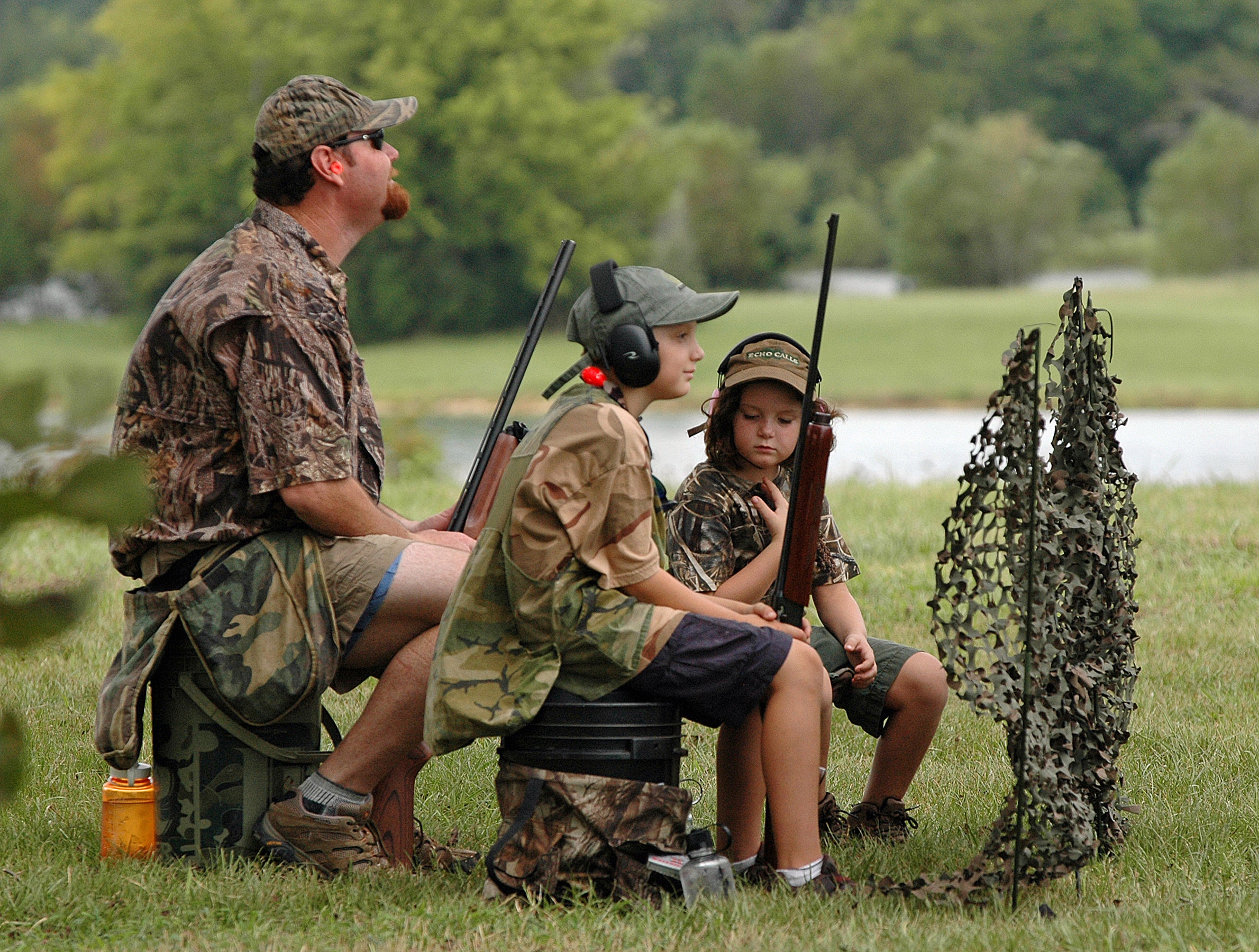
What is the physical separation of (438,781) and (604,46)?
195 ft

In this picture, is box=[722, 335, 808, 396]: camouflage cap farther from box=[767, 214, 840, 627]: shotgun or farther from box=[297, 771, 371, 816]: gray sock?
box=[297, 771, 371, 816]: gray sock

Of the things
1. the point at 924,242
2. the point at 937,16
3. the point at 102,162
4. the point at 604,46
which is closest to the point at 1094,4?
the point at 937,16

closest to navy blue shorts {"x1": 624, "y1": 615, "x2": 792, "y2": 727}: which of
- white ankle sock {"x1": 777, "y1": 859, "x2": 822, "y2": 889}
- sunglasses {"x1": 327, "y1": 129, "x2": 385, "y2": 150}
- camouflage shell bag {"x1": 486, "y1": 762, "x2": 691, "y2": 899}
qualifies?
camouflage shell bag {"x1": 486, "y1": 762, "x2": 691, "y2": 899}

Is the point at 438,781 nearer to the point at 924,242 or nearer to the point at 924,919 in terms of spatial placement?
the point at 924,919

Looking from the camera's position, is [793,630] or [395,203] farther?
[395,203]

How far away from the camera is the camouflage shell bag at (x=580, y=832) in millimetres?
3578

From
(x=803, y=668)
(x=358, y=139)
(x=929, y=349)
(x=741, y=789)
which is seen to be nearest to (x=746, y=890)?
(x=741, y=789)

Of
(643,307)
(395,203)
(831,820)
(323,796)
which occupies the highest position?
(395,203)

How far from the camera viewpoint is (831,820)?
438 cm

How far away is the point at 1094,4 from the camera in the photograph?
97375 millimetres

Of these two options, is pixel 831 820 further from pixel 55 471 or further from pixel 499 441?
pixel 55 471

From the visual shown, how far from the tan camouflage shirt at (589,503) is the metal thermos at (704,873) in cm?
43

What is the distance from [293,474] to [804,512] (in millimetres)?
1241

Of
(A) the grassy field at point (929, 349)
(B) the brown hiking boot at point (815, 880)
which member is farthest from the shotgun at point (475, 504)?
(A) the grassy field at point (929, 349)
